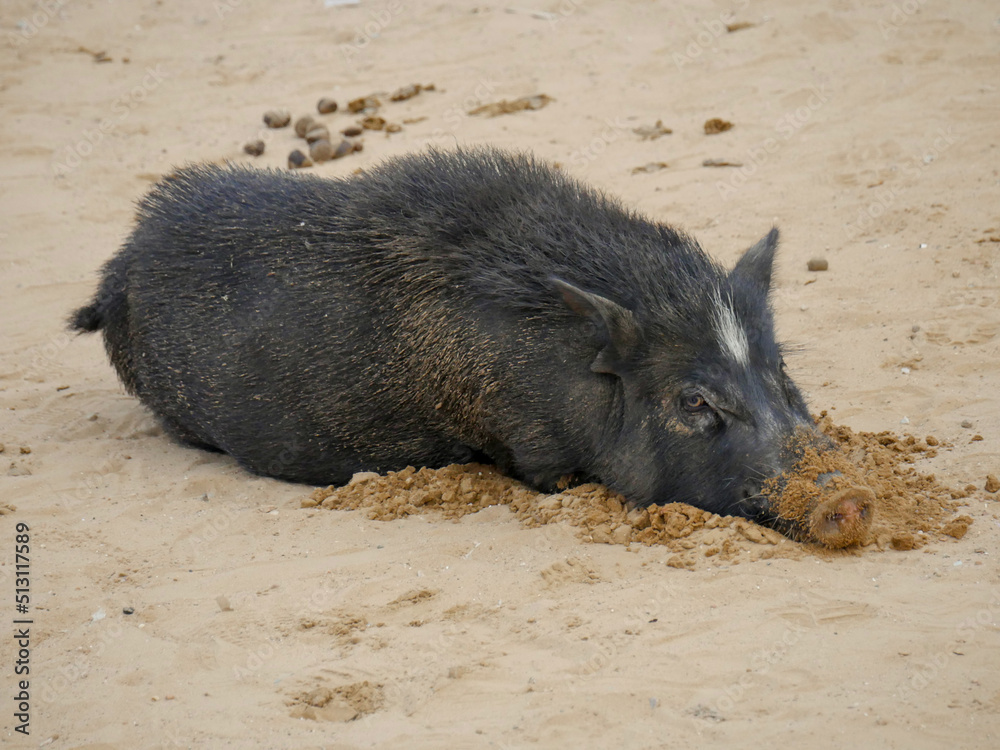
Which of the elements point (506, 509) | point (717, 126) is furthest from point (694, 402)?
point (717, 126)

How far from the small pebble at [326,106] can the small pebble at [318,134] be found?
0.61 meters

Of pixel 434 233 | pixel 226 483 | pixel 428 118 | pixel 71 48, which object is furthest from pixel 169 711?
pixel 71 48

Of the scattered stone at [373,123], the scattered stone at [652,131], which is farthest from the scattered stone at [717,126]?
the scattered stone at [373,123]

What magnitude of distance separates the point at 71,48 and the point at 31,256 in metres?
5.90

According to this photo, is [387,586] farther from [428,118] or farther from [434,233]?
[428,118]

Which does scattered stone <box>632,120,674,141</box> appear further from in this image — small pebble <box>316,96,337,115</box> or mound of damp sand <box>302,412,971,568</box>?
mound of damp sand <box>302,412,971,568</box>

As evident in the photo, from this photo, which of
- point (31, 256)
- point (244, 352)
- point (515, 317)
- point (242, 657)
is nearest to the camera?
point (242, 657)

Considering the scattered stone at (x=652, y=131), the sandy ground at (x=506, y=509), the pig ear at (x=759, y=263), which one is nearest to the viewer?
the sandy ground at (x=506, y=509)

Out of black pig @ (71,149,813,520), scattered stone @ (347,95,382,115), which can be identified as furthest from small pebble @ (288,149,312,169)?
black pig @ (71,149,813,520)

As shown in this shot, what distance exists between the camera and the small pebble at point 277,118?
12164 mm

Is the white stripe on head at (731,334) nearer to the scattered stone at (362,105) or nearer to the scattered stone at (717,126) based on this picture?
the scattered stone at (717,126)

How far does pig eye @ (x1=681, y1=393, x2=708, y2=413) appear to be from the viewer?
531 centimetres

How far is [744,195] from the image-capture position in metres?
9.70

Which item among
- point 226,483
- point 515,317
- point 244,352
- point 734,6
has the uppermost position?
point 734,6
